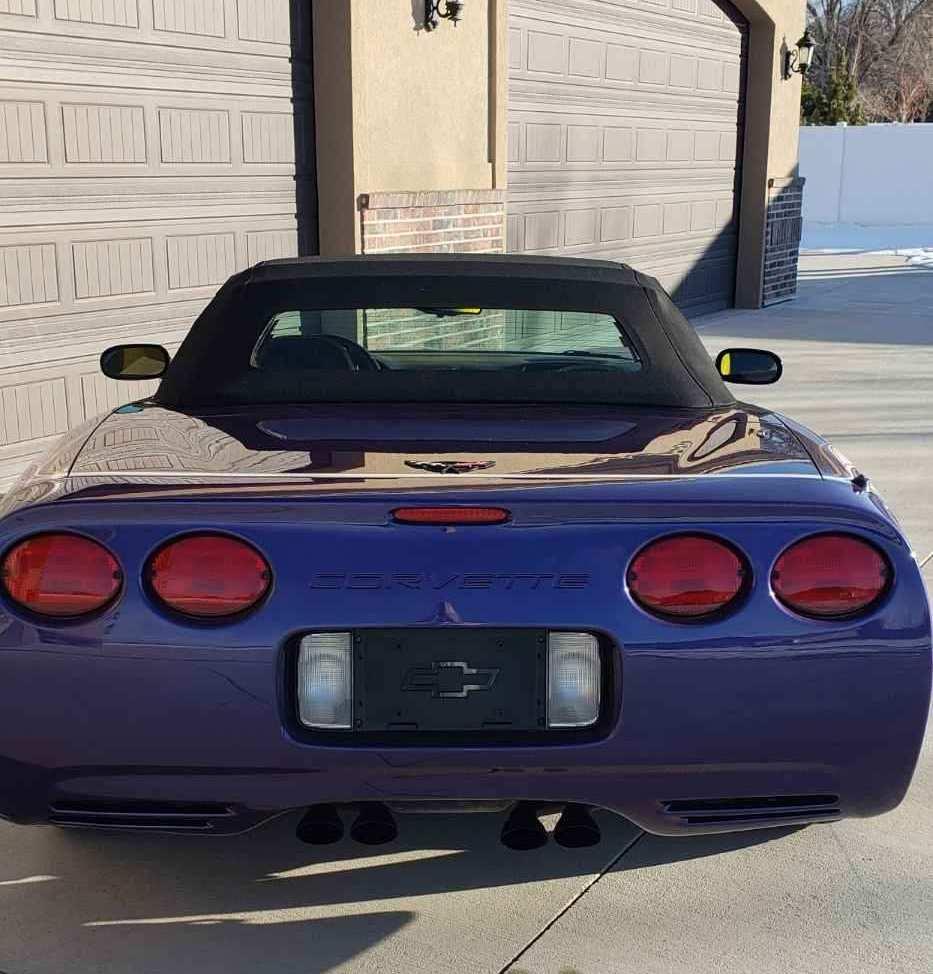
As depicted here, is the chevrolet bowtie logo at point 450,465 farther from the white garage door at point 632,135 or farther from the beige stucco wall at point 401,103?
the white garage door at point 632,135

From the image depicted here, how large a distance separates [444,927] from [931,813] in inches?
53.6

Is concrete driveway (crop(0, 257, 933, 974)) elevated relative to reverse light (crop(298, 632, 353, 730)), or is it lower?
lower

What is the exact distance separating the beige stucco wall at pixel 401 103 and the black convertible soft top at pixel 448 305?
5.44 metres

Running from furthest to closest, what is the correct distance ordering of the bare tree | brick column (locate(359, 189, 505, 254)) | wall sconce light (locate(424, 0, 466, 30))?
the bare tree, wall sconce light (locate(424, 0, 466, 30)), brick column (locate(359, 189, 505, 254))

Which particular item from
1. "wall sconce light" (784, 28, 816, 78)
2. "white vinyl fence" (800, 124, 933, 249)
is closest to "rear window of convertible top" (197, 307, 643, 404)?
"wall sconce light" (784, 28, 816, 78)

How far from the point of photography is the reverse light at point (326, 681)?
8.24 feet

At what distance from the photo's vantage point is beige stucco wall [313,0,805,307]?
891 cm

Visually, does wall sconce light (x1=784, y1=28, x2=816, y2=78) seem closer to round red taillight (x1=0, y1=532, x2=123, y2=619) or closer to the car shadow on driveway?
the car shadow on driveway

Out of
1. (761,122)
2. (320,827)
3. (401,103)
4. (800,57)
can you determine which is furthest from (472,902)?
(800,57)

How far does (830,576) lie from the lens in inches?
102

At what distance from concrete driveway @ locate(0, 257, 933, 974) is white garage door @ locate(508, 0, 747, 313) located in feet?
28.4

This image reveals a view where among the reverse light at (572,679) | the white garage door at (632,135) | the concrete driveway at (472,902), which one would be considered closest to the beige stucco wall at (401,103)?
the white garage door at (632,135)

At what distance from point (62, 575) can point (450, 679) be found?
73 centimetres

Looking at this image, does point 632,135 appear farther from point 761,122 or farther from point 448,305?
point 448,305
